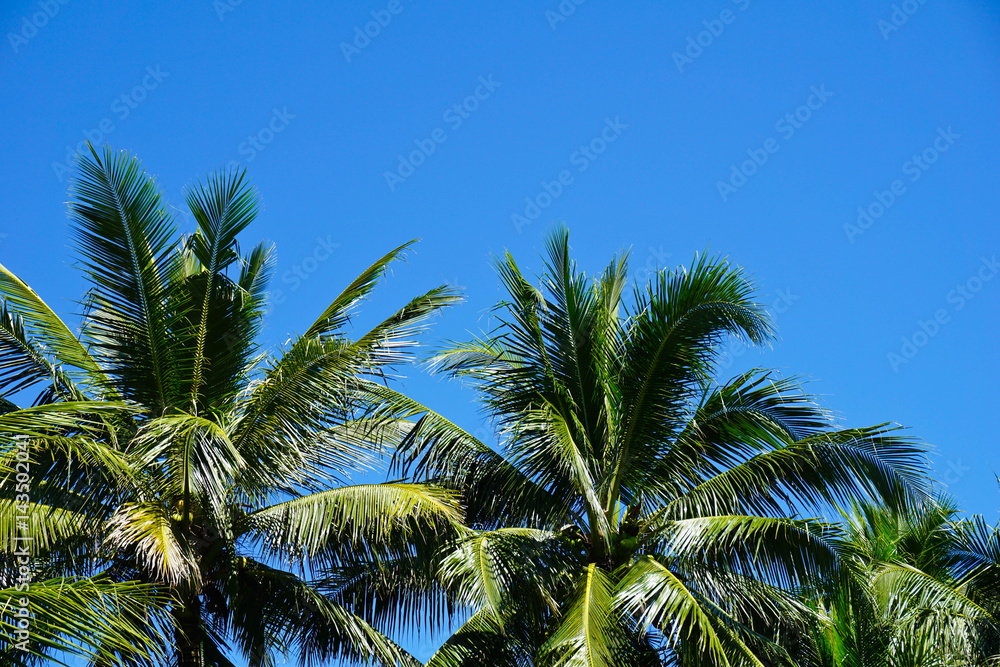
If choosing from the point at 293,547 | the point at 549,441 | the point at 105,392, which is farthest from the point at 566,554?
the point at 105,392

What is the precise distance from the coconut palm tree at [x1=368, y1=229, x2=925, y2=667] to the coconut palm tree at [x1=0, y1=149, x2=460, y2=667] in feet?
3.30

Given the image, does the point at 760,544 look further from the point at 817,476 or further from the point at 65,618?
the point at 65,618

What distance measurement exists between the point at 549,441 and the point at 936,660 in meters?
5.01

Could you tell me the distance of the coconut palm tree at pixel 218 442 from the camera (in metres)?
9.42

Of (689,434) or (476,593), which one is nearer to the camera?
(476,593)

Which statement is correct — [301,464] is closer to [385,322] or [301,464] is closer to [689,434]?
[385,322]

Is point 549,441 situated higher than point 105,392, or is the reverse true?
point 105,392

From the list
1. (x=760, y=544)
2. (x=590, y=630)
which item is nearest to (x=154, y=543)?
(x=590, y=630)

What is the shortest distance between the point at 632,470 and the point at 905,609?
3.57 meters

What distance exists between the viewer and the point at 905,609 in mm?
11398

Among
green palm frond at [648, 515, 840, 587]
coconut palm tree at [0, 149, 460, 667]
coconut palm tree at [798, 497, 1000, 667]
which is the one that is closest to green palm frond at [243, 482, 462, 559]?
coconut palm tree at [0, 149, 460, 667]

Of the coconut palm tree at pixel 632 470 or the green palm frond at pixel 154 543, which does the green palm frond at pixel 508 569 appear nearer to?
the coconut palm tree at pixel 632 470

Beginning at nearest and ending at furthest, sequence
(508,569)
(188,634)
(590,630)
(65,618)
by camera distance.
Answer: (65,618) → (590,630) → (188,634) → (508,569)

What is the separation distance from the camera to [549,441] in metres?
11.0
